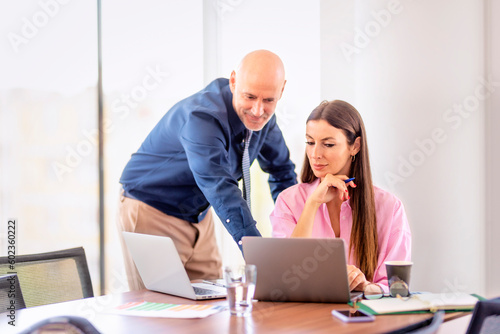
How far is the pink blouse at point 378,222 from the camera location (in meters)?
1.94

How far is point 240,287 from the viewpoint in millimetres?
1452

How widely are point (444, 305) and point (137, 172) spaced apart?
155 centimetres

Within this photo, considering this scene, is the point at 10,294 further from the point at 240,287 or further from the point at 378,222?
the point at 378,222

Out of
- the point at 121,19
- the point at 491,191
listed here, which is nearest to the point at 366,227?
the point at 491,191

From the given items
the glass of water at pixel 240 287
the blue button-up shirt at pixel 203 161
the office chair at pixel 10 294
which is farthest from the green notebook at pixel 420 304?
the office chair at pixel 10 294

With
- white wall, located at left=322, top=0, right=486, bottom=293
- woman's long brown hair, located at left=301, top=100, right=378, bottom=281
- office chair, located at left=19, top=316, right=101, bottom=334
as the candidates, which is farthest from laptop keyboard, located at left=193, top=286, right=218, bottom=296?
white wall, located at left=322, top=0, right=486, bottom=293

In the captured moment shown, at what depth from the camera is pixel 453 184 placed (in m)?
2.21

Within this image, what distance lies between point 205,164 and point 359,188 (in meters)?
0.60

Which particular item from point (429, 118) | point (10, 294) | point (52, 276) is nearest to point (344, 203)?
point (429, 118)

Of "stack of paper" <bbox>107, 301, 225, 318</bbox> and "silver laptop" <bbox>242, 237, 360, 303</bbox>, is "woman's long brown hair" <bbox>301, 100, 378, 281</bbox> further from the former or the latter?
"stack of paper" <bbox>107, 301, 225, 318</bbox>

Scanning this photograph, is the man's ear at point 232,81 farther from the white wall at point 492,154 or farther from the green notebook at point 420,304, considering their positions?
the green notebook at point 420,304

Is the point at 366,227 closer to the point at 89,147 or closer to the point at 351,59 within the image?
the point at 351,59

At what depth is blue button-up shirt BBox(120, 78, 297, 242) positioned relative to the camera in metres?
2.01

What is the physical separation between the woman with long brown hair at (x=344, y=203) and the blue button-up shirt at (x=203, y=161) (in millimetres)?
273
